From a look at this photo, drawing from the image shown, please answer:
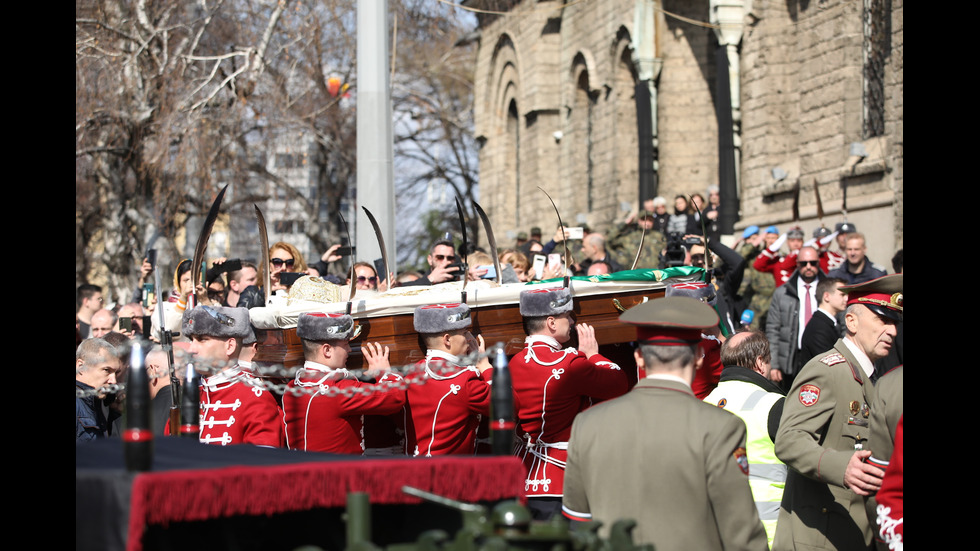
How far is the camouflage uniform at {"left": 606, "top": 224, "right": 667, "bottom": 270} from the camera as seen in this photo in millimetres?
15984

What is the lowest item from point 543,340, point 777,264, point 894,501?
point 894,501

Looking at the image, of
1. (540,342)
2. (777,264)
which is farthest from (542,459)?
(777,264)

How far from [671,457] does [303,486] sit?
4.48 ft

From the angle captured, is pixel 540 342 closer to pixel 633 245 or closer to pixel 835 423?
pixel 835 423

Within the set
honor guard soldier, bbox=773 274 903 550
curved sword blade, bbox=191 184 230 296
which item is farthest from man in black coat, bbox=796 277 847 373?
curved sword blade, bbox=191 184 230 296

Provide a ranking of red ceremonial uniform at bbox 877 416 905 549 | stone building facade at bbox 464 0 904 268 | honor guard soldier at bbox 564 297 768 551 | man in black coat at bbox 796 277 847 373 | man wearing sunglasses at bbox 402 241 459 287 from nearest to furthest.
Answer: honor guard soldier at bbox 564 297 768 551
red ceremonial uniform at bbox 877 416 905 549
man in black coat at bbox 796 277 847 373
man wearing sunglasses at bbox 402 241 459 287
stone building facade at bbox 464 0 904 268

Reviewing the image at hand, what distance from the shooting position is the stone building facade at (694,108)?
50.2ft

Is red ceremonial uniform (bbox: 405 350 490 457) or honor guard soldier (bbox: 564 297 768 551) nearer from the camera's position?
honor guard soldier (bbox: 564 297 768 551)

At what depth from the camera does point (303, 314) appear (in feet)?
19.0

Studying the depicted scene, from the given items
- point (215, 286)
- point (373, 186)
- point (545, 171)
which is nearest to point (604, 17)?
point (545, 171)

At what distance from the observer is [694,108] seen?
74.3 ft

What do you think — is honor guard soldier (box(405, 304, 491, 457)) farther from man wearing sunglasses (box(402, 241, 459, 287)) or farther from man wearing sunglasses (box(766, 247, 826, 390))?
man wearing sunglasses (box(766, 247, 826, 390))

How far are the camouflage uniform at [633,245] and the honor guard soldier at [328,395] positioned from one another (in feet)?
28.4

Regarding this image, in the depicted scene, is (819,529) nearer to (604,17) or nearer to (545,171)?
(604,17)
